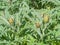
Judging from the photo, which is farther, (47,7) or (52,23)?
(47,7)

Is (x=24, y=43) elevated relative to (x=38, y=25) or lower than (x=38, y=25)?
lower

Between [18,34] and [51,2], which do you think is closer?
[18,34]

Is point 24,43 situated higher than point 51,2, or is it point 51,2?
point 51,2

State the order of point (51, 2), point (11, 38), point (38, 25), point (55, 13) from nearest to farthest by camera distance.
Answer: point (38, 25) < point (11, 38) < point (55, 13) < point (51, 2)

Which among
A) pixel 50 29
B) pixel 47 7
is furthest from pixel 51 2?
pixel 50 29

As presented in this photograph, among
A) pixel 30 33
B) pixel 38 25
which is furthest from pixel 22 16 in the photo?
pixel 38 25

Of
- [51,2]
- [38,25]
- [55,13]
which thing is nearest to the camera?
[38,25]

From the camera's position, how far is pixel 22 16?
115 inches

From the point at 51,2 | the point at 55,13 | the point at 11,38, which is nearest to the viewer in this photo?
the point at 11,38

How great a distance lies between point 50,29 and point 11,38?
0.48m

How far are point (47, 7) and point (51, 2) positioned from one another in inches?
3.9

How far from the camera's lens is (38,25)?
2451 millimetres

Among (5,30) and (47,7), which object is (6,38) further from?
(47,7)

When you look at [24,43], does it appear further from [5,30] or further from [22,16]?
[22,16]
